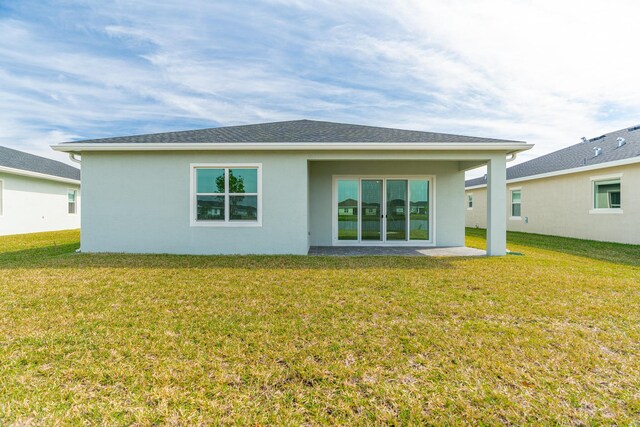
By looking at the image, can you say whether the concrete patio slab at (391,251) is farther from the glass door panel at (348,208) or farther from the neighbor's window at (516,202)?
the neighbor's window at (516,202)

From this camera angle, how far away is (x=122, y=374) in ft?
8.77

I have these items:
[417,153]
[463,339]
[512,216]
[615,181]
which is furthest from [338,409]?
[512,216]

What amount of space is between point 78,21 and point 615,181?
20248mm

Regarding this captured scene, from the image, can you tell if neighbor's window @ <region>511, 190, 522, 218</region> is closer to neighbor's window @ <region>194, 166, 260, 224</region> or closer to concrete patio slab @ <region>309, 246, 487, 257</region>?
concrete patio slab @ <region>309, 246, 487, 257</region>

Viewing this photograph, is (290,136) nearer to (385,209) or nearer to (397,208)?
(385,209)

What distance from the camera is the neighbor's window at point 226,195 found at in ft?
29.3

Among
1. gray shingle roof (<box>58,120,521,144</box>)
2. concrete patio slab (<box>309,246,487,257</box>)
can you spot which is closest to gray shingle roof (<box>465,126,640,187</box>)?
concrete patio slab (<box>309,246,487,257</box>)

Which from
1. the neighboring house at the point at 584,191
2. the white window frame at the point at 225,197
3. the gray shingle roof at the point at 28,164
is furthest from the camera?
the gray shingle roof at the point at 28,164

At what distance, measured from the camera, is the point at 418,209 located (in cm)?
1086

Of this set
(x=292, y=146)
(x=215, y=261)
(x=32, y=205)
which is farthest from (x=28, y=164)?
(x=292, y=146)

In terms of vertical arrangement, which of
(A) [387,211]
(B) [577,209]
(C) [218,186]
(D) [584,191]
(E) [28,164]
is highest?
(E) [28,164]

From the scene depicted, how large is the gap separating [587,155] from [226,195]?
1564cm

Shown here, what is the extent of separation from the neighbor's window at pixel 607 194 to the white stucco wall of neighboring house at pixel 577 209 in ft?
0.62

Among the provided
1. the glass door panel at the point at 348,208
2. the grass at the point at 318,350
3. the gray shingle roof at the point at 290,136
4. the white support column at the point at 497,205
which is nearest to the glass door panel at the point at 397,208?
the glass door panel at the point at 348,208
